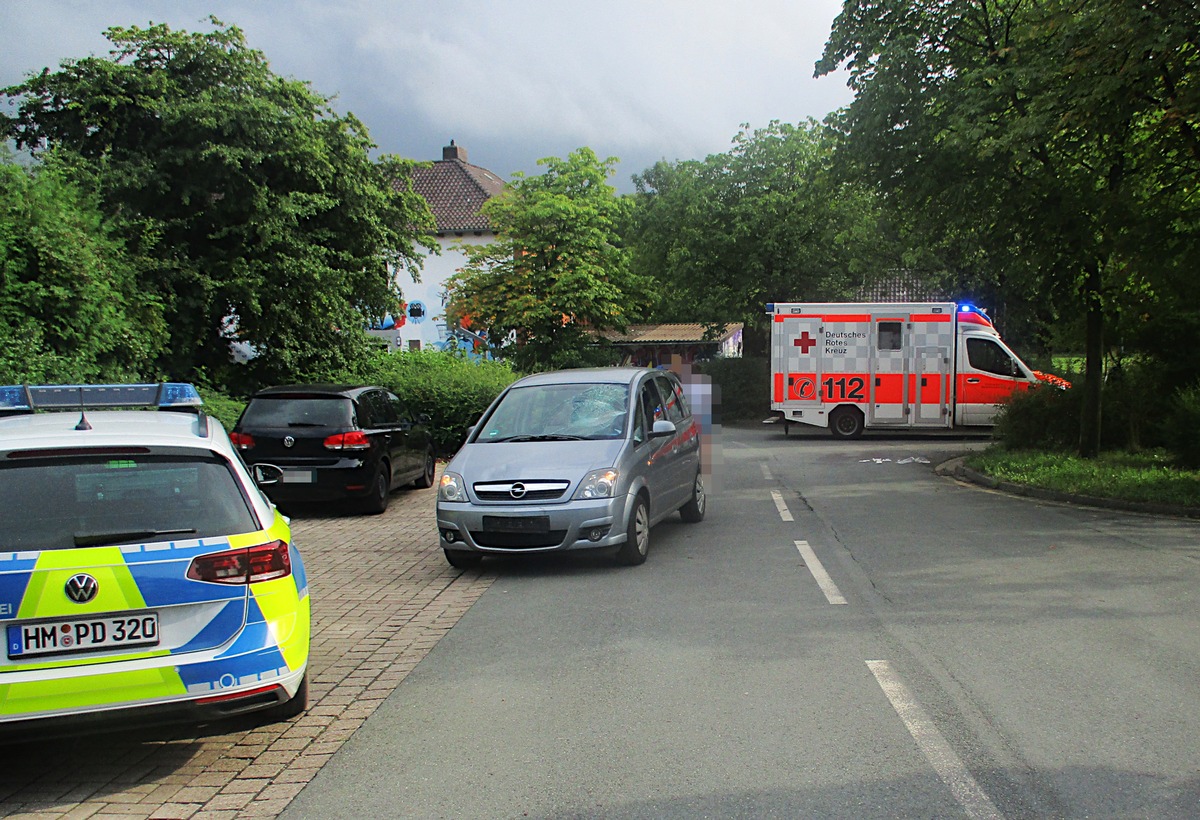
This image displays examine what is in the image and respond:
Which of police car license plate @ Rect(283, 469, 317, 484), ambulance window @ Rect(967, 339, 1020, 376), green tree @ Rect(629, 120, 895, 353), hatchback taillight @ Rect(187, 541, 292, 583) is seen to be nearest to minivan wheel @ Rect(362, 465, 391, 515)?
police car license plate @ Rect(283, 469, 317, 484)

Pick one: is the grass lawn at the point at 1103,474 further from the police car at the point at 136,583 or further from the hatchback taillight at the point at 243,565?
the police car at the point at 136,583

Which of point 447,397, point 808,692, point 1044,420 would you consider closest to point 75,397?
point 808,692

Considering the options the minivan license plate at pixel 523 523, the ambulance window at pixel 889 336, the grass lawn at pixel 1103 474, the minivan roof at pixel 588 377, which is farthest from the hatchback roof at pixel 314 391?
the ambulance window at pixel 889 336

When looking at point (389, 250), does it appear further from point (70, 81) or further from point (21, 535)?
point (21, 535)

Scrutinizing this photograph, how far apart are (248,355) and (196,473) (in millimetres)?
18091

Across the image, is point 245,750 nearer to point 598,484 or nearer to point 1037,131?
point 598,484

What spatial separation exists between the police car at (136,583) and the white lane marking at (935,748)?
9.33 ft

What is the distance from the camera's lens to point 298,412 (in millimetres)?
13023

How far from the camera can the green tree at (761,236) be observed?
40625 millimetres

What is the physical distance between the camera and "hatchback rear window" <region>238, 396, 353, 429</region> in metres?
12.9

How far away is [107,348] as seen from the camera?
1427 cm

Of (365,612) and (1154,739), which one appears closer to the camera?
(1154,739)

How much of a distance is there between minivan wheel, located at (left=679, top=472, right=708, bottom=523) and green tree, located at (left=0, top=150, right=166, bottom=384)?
759 centimetres

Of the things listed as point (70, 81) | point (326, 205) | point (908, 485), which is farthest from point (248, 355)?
point (908, 485)
